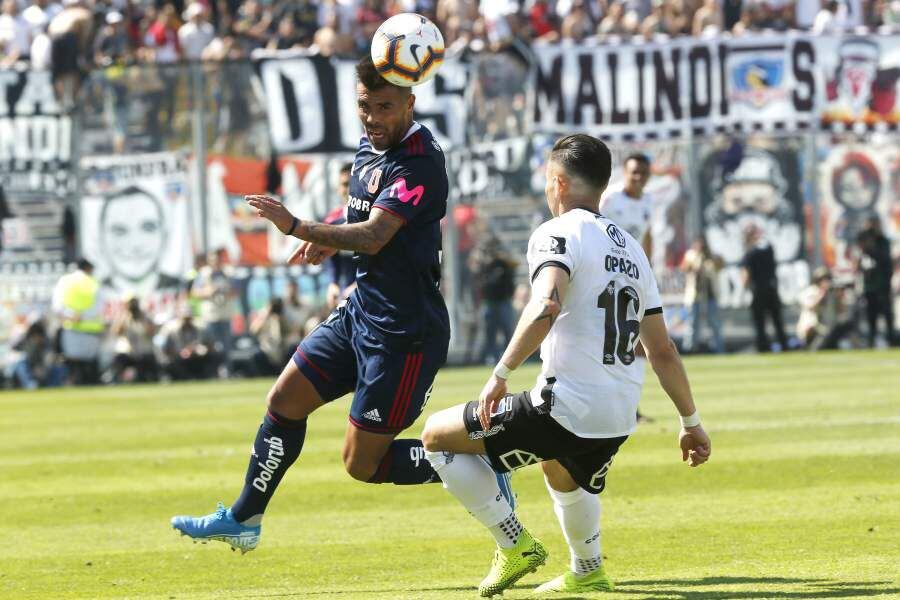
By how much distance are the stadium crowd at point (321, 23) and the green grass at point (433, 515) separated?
1080cm

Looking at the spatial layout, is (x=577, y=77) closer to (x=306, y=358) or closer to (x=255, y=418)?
(x=255, y=418)

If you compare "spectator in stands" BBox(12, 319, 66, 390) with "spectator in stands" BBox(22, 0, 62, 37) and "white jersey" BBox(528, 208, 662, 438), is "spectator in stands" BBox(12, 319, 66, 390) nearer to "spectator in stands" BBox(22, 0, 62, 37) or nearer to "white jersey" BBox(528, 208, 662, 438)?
"spectator in stands" BBox(22, 0, 62, 37)

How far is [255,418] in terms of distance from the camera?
17.1m

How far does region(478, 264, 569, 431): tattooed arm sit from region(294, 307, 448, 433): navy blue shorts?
1054mm

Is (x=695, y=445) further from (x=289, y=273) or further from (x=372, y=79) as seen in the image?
(x=289, y=273)

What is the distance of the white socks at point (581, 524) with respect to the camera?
6.89 meters

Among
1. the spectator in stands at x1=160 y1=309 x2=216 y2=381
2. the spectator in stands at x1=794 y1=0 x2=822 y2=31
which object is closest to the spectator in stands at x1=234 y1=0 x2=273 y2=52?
the spectator in stands at x1=160 y1=309 x2=216 y2=381

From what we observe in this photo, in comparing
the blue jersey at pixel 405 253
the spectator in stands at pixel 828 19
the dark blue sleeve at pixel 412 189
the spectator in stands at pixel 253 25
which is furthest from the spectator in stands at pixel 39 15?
the dark blue sleeve at pixel 412 189

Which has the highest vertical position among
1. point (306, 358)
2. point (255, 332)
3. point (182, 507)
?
point (306, 358)

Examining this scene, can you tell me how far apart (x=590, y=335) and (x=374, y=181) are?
1.42 m

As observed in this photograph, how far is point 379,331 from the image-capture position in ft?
24.0

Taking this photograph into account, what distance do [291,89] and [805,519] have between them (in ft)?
59.7

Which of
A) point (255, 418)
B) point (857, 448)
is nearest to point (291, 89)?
point (255, 418)

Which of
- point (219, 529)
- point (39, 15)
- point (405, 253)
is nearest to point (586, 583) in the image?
point (405, 253)
